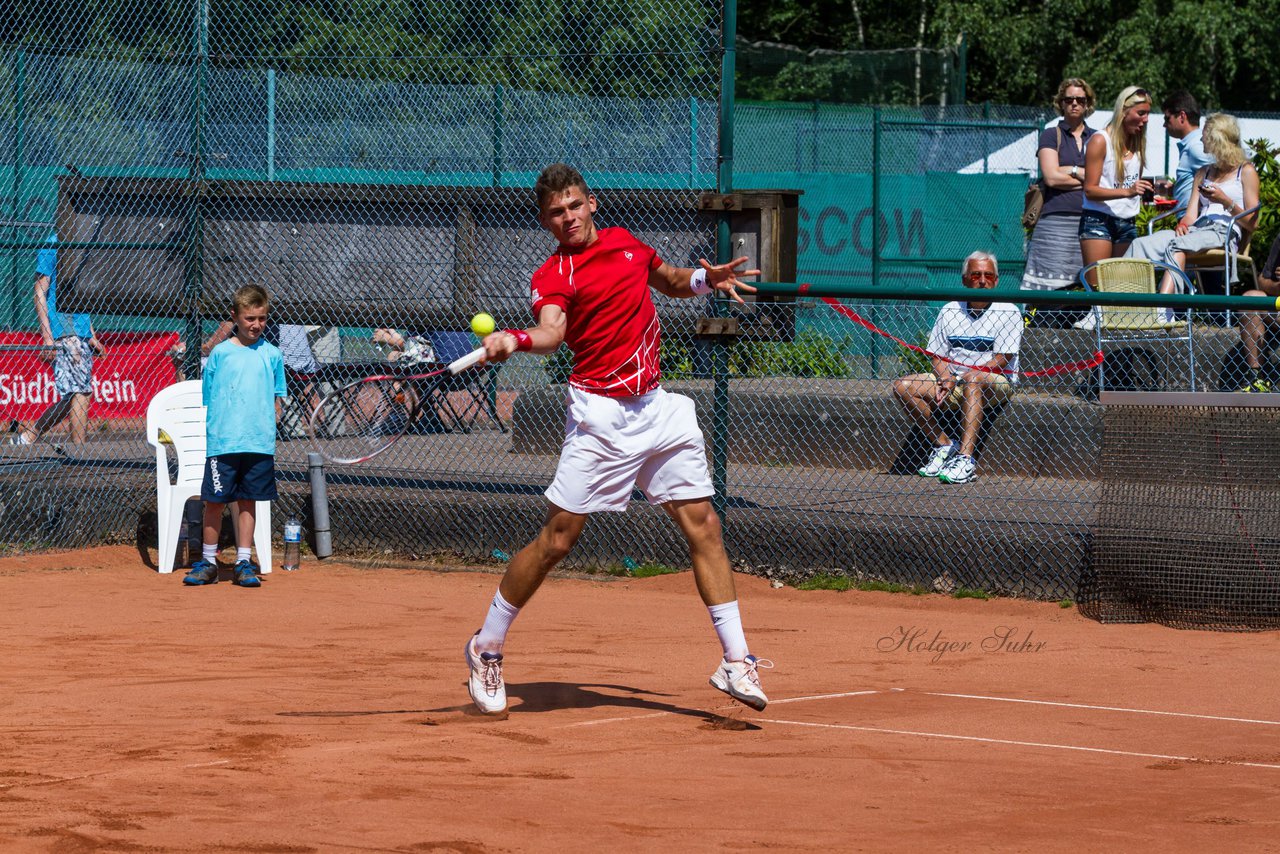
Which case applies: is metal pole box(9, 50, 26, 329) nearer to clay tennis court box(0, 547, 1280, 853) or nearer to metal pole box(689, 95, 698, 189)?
clay tennis court box(0, 547, 1280, 853)

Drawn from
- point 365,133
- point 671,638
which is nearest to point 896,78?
point 365,133

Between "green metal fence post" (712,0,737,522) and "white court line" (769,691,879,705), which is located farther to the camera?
"green metal fence post" (712,0,737,522)

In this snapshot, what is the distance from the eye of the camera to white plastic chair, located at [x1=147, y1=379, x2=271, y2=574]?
10336 millimetres

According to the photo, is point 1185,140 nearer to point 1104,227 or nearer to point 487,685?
point 1104,227

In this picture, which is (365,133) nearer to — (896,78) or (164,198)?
(164,198)

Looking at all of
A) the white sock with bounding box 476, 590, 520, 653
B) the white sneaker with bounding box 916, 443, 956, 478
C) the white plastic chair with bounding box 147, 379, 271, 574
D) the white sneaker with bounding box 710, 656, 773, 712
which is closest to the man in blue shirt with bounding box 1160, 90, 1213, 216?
the white sneaker with bounding box 916, 443, 956, 478

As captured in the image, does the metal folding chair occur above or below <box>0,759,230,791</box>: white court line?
above

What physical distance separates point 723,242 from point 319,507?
3.27m

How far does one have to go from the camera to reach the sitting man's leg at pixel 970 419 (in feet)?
32.5

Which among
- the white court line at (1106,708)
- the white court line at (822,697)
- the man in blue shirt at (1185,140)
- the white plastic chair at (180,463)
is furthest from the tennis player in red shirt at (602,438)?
the man in blue shirt at (1185,140)

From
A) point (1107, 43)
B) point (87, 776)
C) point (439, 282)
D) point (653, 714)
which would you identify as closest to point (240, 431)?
point (439, 282)

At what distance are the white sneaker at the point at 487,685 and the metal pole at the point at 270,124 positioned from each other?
6155 mm

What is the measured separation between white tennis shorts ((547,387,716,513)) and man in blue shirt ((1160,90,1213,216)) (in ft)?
23.8

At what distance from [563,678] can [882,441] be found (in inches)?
160
